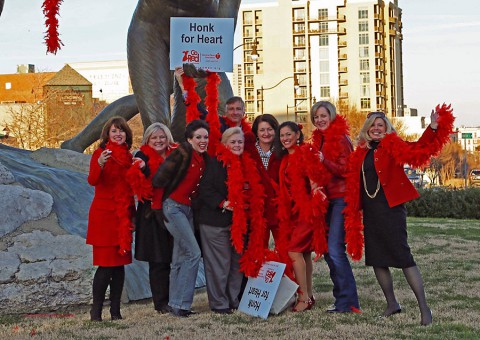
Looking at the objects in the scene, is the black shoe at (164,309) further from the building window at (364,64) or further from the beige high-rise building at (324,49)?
the building window at (364,64)

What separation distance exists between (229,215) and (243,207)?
179 mm

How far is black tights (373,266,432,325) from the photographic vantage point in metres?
5.31

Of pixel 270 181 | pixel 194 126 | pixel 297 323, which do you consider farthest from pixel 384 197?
pixel 194 126

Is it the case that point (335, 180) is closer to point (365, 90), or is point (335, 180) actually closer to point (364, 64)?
point (365, 90)

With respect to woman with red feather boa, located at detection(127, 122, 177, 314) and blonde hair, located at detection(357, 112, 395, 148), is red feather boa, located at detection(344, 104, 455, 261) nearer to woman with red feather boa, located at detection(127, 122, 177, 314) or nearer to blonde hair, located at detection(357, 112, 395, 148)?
blonde hair, located at detection(357, 112, 395, 148)

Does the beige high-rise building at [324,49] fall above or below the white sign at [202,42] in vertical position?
above

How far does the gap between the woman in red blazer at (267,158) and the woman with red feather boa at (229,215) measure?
109 millimetres

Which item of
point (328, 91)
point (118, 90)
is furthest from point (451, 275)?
point (118, 90)

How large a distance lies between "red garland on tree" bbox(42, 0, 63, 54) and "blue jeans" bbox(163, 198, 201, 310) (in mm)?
2374

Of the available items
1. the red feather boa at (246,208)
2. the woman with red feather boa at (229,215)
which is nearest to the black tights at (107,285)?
the woman with red feather boa at (229,215)

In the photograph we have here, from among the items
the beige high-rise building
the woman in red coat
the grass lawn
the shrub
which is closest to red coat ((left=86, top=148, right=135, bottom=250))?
the woman in red coat

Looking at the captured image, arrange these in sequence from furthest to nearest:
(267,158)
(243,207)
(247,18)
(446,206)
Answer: (247,18), (446,206), (267,158), (243,207)

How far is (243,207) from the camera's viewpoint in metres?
5.72

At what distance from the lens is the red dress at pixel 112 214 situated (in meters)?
5.55
